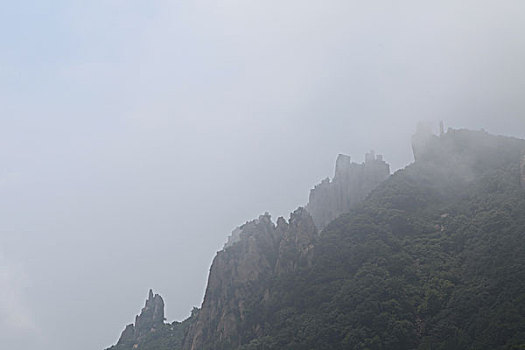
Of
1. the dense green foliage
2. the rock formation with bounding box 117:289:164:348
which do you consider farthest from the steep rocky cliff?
the dense green foliage

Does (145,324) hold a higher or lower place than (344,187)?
lower

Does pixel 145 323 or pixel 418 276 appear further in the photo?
pixel 145 323

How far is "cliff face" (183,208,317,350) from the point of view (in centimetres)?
7444

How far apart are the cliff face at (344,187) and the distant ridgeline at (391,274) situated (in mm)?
10456

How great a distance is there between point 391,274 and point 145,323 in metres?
57.9

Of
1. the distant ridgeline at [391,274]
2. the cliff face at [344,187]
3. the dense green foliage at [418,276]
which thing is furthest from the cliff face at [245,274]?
the cliff face at [344,187]

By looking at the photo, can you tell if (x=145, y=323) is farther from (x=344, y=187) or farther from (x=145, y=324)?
(x=344, y=187)

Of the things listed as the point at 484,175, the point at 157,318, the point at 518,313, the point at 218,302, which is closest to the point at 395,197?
the point at 484,175

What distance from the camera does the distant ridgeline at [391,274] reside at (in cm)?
5722

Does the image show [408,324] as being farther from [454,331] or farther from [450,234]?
[450,234]

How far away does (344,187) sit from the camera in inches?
4614

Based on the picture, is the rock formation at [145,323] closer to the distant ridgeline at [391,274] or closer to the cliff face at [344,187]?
the distant ridgeline at [391,274]

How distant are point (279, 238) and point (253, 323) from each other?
18.1 m

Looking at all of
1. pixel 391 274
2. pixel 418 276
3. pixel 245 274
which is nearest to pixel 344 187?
pixel 245 274
